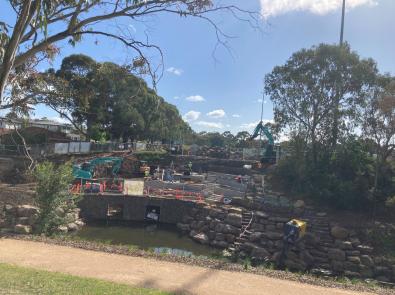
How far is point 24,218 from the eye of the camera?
20.6 m

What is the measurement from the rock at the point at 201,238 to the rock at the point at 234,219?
6.28 feet

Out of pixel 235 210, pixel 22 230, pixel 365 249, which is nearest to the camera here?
pixel 22 230

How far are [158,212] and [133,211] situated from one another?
5.94ft

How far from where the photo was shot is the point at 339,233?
79.9ft

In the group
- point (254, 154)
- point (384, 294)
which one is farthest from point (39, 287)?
point (254, 154)

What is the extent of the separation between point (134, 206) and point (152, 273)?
18.2m

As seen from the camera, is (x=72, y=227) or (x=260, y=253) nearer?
(x=260, y=253)

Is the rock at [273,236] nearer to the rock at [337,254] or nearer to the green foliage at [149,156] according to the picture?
the rock at [337,254]

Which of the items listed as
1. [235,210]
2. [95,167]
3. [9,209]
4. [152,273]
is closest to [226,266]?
[152,273]

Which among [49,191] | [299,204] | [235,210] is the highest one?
[49,191]

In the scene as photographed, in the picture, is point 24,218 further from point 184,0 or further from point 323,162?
point 323,162

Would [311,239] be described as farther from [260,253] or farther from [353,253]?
[260,253]

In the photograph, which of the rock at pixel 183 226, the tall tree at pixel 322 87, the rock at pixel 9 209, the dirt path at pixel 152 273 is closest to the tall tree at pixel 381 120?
the tall tree at pixel 322 87

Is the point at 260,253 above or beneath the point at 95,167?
beneath
